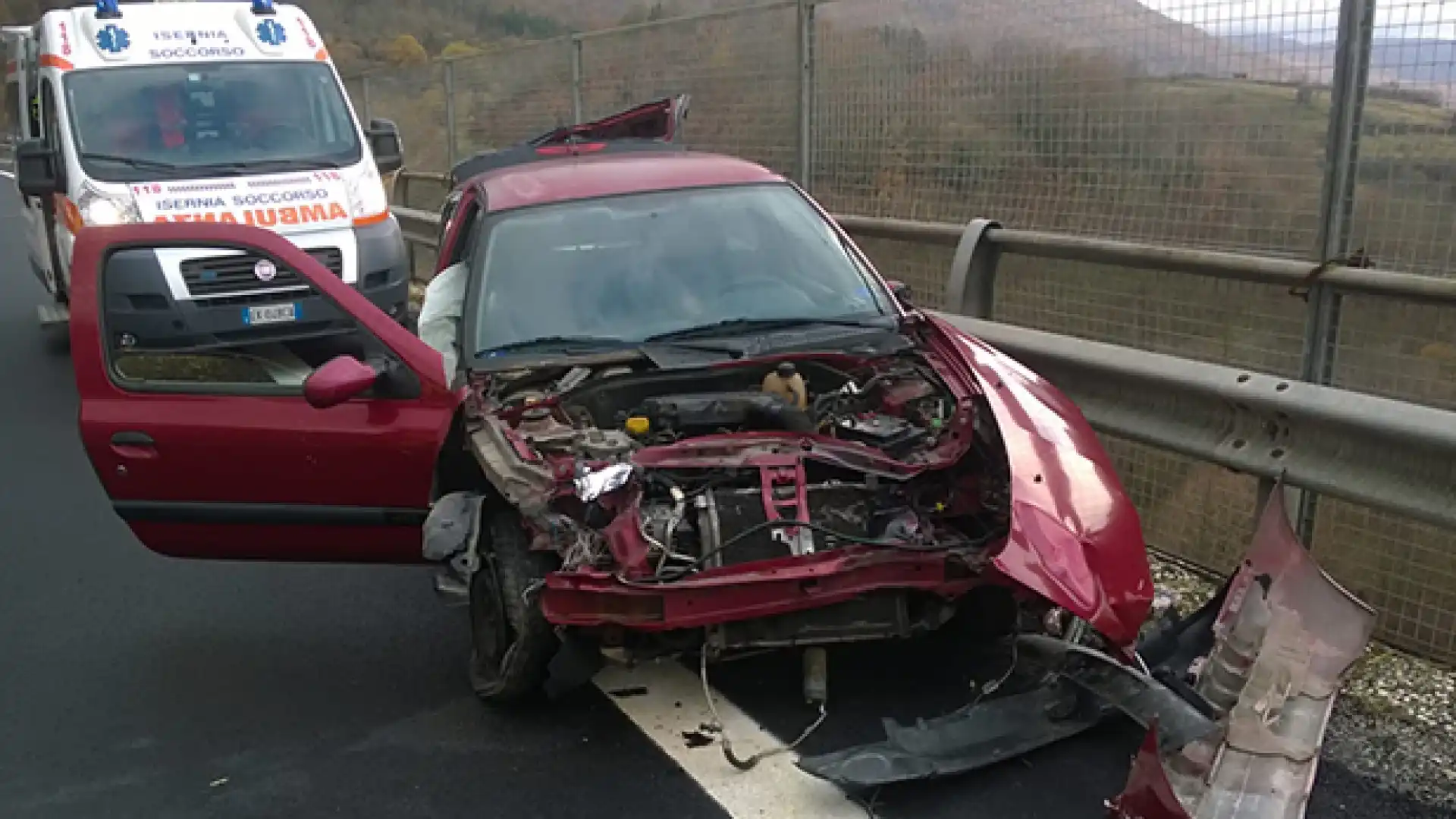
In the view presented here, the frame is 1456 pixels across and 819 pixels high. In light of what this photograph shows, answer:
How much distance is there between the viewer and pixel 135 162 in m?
8.53

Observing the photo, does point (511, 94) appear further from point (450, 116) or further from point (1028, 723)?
point (1028, 723)

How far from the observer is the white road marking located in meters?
3.34

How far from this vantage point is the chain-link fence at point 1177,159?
14.8 ft

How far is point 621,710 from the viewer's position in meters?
3.98

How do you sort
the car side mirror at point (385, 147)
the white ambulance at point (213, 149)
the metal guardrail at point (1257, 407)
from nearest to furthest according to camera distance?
the metal guardrail at point (1257, 407)
the white ambulance at point (213, 149)
the car side mirror at point (385, 147)

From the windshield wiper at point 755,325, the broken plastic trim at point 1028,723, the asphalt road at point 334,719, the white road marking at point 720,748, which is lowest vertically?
the asphalt road at point 334,719

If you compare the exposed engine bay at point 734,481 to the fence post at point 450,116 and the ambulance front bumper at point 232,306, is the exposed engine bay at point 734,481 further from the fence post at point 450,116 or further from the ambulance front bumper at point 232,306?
the fence post at point 450,116

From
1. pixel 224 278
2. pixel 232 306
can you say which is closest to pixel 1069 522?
pixel 232 306

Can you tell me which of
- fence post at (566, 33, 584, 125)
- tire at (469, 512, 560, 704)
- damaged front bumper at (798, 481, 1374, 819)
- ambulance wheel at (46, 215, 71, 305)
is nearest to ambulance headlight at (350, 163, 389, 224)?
ambulance wheel at (46, 215, 71, 305)

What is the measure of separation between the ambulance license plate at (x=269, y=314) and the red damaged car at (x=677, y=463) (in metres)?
2.01

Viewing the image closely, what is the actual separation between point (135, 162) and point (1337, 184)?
7352 mm

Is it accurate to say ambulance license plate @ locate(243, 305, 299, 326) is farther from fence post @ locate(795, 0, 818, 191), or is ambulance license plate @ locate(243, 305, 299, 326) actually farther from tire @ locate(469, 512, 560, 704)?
tire @ locate(469, 512, 560, 704)

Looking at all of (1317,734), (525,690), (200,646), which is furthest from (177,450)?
(1317,734)

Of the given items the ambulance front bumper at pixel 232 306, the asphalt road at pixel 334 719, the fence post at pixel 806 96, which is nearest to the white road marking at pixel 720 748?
the asphalt road at pixel 334 719
